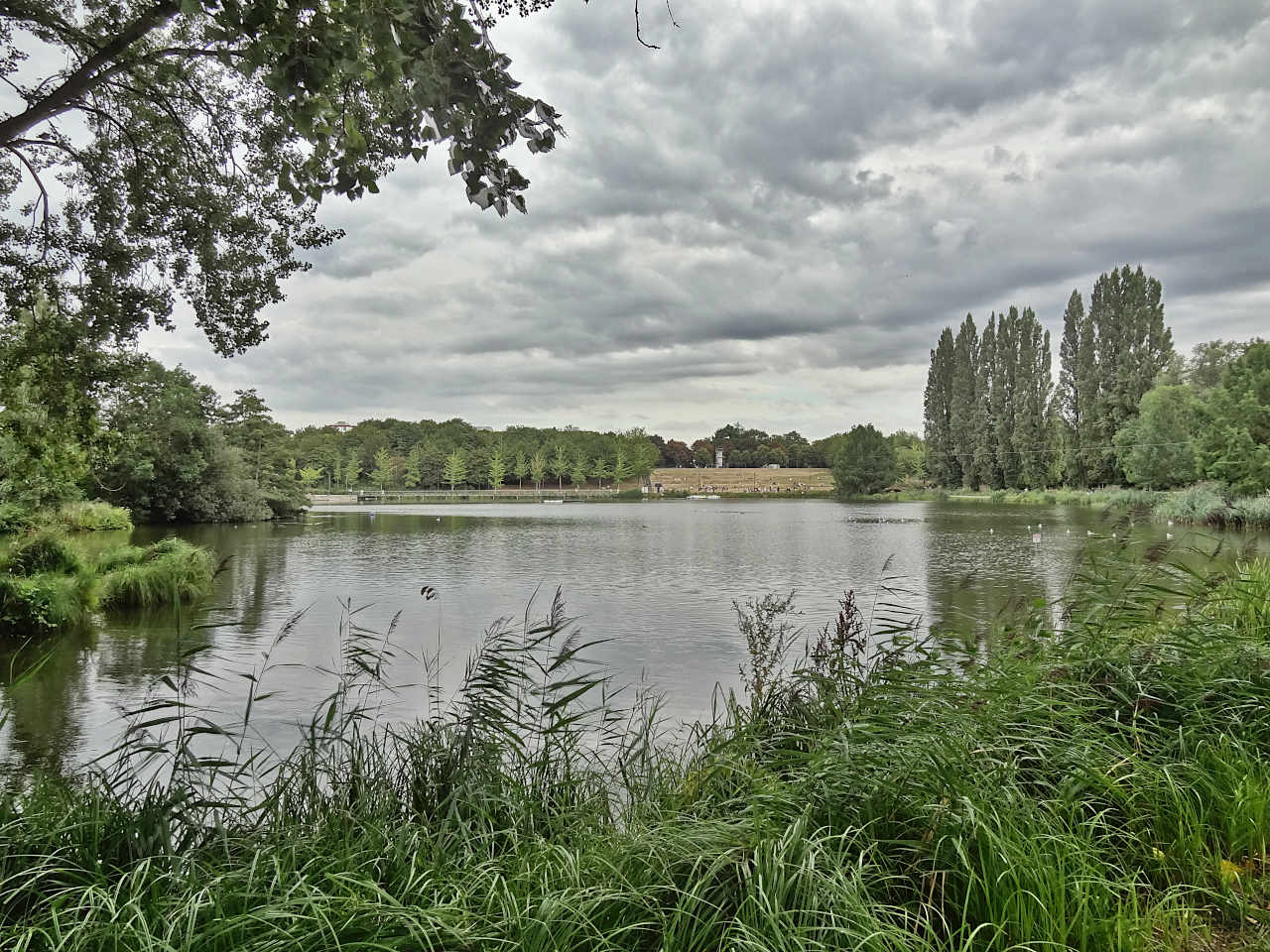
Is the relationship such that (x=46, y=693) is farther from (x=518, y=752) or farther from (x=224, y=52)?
(x=224, y=52)

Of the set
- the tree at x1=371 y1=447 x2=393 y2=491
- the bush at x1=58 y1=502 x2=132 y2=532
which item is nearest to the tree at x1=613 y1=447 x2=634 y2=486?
Answer: the tree at x1=371 y1=447 x2=393 y2=491

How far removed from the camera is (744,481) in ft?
393

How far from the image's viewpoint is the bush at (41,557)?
11852 mm

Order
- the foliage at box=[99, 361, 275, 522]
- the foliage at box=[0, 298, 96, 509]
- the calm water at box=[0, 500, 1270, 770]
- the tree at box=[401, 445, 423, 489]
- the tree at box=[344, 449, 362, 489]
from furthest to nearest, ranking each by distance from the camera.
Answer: the tree at box=[401, 445, 423, 489]
the tree at box=[344, 449, 362, 489]
the foliage at box=[99, 361, 275, 522]
the foliage at box=[0, 298, 96, 509]
the calm water at box=[0, 500, 1270, 770]

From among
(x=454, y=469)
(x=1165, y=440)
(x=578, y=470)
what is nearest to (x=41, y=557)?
(x=1165, y=440)

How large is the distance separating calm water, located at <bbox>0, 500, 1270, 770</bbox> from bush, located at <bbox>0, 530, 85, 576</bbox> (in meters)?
1.39

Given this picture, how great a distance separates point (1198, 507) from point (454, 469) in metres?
89.6

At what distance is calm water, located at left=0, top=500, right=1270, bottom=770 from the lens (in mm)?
7590

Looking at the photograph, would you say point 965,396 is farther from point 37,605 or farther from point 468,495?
point 468,495

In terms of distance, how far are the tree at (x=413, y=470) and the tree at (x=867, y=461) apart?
59.8 metres

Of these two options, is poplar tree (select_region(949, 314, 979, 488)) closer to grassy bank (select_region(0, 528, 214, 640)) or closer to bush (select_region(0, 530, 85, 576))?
grassy bank (select_region(0, 528, 214, 640))

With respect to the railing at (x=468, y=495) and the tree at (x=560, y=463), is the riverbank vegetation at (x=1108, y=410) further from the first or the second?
the tree at (x=560, y=463)

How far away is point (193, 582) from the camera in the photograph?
50.4 feet

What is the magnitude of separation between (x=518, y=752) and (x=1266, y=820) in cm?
316
